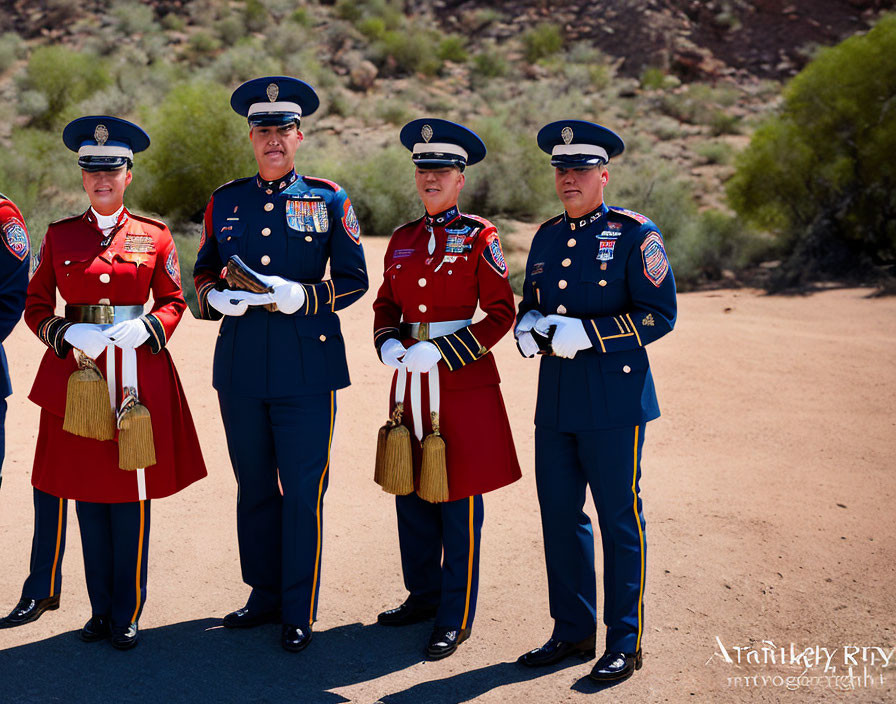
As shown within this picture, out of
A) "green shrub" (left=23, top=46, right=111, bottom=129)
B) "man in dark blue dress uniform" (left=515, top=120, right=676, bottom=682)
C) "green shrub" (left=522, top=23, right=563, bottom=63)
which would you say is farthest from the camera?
"green shrub" (left=522, top=23, right=563, bottom=63)

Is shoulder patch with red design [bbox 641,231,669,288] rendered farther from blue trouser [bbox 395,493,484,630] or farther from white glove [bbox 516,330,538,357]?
blue trouser [bbox 395,493,484,630]

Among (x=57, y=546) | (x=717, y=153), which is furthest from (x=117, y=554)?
(x=717, y=153)

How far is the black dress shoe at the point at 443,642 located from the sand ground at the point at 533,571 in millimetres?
54

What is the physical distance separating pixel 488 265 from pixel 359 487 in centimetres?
278

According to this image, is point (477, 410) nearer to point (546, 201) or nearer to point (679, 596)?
point (679, 596)

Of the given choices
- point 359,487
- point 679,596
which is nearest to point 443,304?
point 679,596

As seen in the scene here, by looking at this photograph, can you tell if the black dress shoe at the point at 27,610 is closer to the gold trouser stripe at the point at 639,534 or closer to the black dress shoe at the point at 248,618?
the black dress shoe at the point at 248,618

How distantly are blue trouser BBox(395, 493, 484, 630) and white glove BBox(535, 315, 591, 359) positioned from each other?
85 cm

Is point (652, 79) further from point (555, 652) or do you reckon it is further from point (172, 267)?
point (555, 652)

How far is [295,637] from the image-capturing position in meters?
4.11

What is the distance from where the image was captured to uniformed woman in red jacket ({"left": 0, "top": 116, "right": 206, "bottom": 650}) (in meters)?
4.03

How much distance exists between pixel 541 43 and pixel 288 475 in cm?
3344

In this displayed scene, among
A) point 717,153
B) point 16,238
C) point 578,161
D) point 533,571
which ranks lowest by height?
point 533,571

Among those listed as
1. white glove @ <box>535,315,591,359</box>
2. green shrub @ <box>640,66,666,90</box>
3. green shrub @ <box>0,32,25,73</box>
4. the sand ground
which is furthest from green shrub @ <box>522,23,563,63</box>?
white glove @ <box>535,315,591,359</box>
